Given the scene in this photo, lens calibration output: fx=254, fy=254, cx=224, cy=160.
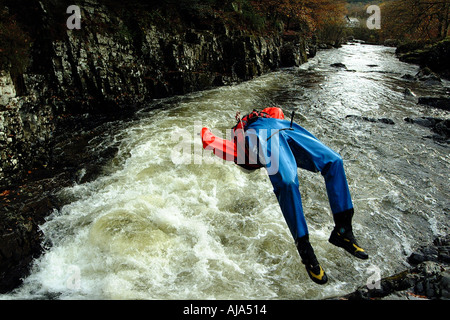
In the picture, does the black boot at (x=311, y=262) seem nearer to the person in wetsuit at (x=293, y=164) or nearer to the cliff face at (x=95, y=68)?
the person in wetsuit at (x=293, y=164)

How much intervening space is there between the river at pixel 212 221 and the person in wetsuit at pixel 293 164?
0.85 meters

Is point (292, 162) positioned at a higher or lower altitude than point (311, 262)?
higher

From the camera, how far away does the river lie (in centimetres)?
335

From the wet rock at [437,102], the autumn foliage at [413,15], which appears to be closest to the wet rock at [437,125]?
the wet rock at [437,102]

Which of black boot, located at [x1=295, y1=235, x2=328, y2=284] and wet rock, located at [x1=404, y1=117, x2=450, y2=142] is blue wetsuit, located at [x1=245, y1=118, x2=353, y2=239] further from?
wet rock, located at [x1=404, y1=117, x2=450, y2=142]

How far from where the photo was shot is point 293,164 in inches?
121

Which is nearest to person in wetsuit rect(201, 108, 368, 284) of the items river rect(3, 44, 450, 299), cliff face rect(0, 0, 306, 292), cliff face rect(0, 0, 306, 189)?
river rect(3, 44, 450, 299)

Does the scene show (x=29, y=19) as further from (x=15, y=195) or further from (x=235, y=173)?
(x=235, y=173)

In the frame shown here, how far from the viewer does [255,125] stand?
363 centimetres

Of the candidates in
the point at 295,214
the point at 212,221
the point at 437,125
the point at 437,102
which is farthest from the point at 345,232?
the point at 437,102

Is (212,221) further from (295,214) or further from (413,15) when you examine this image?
(413,15)

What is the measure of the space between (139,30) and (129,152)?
609cm

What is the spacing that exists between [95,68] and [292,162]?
7.98 meters
